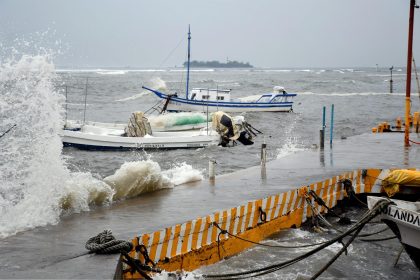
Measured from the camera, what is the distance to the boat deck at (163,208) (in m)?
6.98

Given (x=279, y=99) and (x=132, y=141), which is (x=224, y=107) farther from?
(x=132, y=141)

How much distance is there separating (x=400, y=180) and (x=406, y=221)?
2.72m

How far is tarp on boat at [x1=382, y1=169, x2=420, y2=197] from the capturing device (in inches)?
385

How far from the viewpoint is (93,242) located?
748 cm

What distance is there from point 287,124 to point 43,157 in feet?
96.0

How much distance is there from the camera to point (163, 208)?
10.6 metres

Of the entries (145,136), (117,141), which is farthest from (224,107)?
(117,141)

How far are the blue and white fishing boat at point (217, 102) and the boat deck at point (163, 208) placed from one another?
2363 centimetres

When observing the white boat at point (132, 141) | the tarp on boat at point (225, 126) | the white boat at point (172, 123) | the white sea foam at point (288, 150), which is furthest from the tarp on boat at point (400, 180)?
the white boat at point (172, 123)

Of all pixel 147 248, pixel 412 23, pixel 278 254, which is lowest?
pixel 278 254

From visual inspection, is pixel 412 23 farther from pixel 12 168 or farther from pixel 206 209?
pixel 12 168

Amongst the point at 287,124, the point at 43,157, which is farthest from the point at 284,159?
the point at 287,124

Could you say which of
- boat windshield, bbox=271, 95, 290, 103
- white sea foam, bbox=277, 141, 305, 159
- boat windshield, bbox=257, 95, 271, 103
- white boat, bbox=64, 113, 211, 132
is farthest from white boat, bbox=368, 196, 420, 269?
boat windshield, bbox=257, 95, 271, 103

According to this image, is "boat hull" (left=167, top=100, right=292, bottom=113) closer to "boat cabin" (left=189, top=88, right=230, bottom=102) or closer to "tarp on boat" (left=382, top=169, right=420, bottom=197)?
"boat cabin" (left=189, top=88, right=230, bottom=102)
